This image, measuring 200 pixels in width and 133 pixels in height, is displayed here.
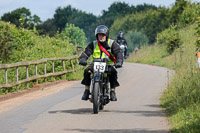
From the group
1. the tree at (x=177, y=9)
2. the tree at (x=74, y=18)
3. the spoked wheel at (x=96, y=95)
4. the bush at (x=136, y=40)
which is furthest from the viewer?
the tree at (x=74, y=18)

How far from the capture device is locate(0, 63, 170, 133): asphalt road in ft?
29.5

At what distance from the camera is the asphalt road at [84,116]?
29.5ft

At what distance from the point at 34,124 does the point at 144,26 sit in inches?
2385

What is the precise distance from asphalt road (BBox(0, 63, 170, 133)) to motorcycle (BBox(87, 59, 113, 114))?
0.29 metres

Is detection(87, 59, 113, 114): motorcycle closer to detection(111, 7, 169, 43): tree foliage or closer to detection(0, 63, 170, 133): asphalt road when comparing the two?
detection(0, 63, 170, 133): asphalt road

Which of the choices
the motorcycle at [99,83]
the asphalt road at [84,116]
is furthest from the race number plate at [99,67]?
the asphalt road at [84,116]

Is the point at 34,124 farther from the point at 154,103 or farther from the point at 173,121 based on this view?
the point at 154,103

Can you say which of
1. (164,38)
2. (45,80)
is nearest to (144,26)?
(164,38)

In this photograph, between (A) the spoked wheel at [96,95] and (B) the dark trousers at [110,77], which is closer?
(A) the spoked wheel at [96,95]

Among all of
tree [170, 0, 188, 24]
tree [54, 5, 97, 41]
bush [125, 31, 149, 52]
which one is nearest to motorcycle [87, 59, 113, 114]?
tree [170, 0, 188, 24]

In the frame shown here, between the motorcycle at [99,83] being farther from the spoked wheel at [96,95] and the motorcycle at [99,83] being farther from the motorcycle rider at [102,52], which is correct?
the motorcycle rider at [102,52]

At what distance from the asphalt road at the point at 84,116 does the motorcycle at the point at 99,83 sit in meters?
0.29

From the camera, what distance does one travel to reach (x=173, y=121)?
934 cm

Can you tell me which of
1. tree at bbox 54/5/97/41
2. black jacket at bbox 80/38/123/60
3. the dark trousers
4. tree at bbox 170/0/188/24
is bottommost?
the dark trousers
